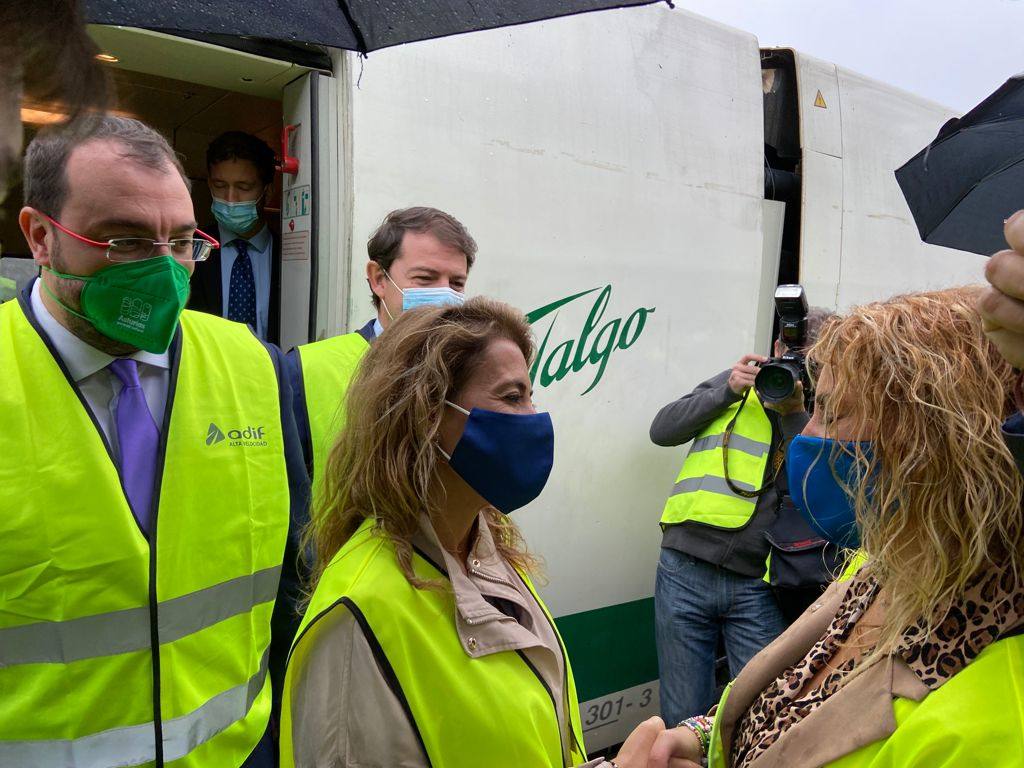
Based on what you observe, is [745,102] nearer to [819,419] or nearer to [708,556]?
[708,556]

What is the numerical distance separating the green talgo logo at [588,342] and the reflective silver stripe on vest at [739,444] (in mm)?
502

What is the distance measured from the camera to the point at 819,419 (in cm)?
168

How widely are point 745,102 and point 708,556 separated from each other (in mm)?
1958

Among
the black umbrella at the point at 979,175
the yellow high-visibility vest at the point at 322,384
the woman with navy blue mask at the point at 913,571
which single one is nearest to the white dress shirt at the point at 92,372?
the yellow high-visibility vest at the point at 322,384

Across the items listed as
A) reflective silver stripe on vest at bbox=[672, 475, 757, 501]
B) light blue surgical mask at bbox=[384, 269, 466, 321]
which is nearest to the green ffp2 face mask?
light blue surgical mask at bbox=[384, 269, 466, 321]

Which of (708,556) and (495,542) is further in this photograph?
(708,556)

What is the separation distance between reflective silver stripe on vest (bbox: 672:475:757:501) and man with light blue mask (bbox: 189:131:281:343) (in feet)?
5.51

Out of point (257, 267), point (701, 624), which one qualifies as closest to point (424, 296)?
point (257, 267)

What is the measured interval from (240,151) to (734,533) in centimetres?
233

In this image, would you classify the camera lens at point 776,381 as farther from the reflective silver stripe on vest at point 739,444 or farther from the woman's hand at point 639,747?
the woman's hand at point 639,747

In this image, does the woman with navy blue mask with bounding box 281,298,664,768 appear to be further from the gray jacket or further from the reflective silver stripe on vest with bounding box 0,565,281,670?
the gray jacket

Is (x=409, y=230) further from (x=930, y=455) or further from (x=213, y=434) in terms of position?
(x=930, y=455)

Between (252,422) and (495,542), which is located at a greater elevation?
(252,422)

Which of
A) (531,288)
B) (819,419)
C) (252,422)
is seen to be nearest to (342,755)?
(252,422)
